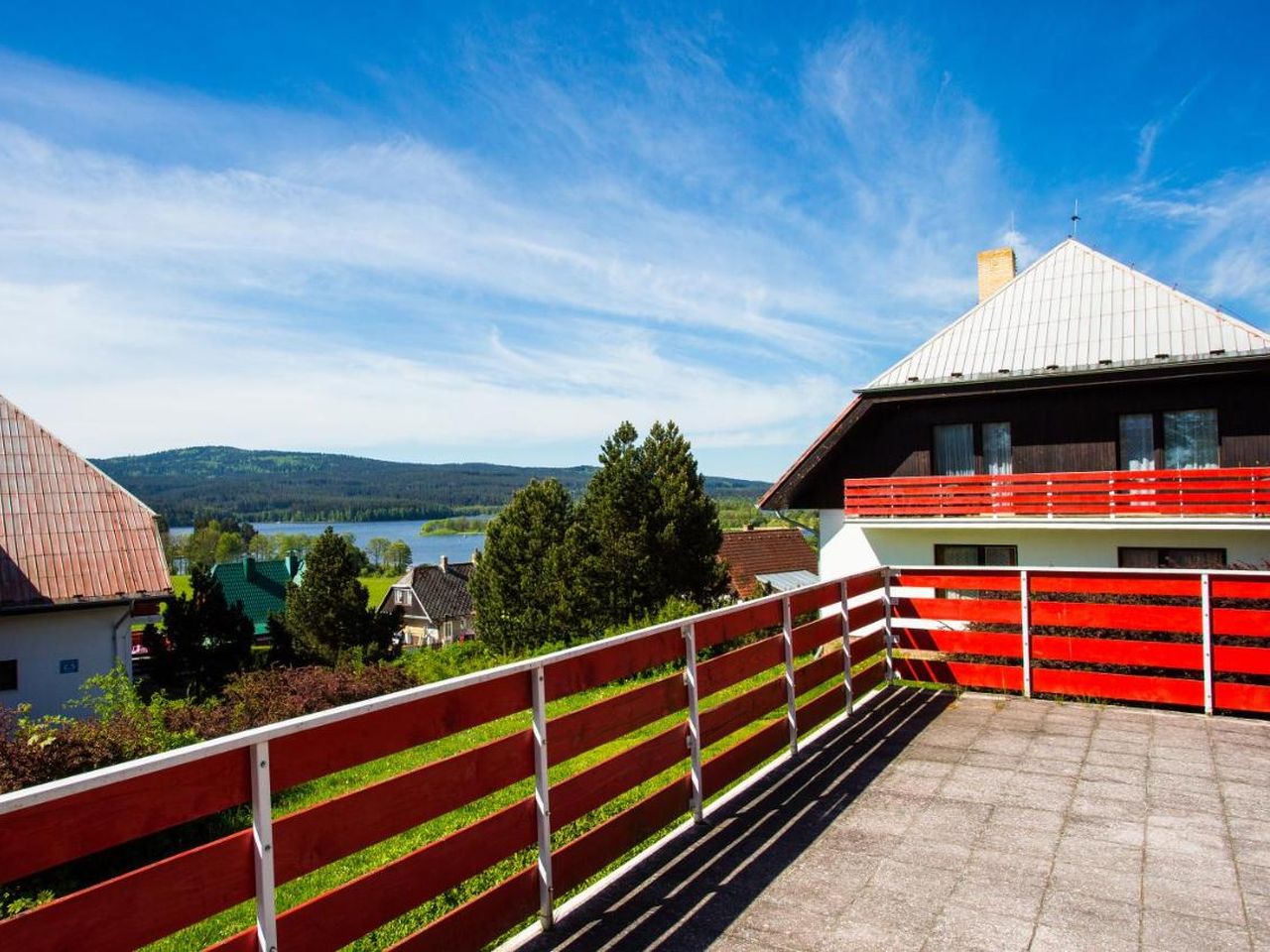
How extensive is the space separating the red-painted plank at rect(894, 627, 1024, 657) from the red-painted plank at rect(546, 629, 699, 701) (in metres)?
3.87

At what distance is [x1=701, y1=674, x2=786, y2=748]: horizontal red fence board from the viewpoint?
4.62 metres

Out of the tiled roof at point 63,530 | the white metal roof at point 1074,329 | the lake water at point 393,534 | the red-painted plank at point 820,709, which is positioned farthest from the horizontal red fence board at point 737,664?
the lake water at point 393,534

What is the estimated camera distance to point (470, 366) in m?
39.8

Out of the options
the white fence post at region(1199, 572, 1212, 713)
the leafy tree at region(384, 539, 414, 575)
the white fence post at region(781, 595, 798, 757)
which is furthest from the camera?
the leafy tree at region(384, 539, 414, 575)

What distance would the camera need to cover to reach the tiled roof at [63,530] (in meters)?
16.7

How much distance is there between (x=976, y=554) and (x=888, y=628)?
35.8 ft

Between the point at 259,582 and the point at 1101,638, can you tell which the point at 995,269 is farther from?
the point at 259,582

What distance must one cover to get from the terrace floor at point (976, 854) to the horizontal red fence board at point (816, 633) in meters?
0.66

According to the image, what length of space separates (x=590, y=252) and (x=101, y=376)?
19936 mm

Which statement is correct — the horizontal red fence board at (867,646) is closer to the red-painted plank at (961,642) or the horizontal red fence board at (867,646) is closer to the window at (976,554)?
the red-painted plank at (961,642)

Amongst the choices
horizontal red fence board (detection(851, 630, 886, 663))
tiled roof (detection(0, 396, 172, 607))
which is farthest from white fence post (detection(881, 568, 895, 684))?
tiled roof (detection(0, 396, 172, 607))

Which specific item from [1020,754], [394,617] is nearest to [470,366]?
[394,617]

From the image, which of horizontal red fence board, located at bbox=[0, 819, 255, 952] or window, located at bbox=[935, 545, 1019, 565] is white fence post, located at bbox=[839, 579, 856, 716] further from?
window, located at bbox=[935, 545, 1019, 565]

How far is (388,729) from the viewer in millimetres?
2807
